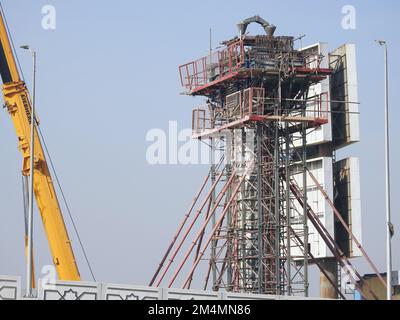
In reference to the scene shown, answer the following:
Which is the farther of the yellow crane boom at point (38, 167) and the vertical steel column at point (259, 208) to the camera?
the vertical steel column at point (259, 208)

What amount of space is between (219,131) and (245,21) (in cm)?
756

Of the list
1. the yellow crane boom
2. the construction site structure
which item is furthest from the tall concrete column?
the yellow crane boom

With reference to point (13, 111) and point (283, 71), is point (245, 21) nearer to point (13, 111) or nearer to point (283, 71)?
point (283, 71)

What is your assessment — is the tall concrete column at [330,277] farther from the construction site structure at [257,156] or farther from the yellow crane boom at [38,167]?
the yellow crane boom at [38,167]

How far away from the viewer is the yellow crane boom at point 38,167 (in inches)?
2229

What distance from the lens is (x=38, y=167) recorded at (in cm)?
5788

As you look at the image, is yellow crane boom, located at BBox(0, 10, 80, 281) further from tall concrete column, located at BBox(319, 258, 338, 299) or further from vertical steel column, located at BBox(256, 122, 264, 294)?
tall concrete column, located at BBox(319, 258, 338, 299)

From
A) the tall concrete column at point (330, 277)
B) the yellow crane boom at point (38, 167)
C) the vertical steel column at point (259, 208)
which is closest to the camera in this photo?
the yellow crane boom at point (38, 167)

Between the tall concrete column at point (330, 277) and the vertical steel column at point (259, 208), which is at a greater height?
the vertical steel column at point (259, 208)

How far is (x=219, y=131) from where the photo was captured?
67.3 metres

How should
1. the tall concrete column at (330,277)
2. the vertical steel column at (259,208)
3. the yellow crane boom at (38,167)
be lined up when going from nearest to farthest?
the yellow crane boom at (38,167)
the vertical steel column at (259,208)
the tall concrete column at (330,277)

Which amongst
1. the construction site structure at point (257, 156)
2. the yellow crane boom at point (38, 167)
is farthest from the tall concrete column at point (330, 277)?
the yellow crane boom at point (38, 167)

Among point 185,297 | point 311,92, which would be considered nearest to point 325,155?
point 311,92

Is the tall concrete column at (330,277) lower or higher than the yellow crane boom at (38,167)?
lower
